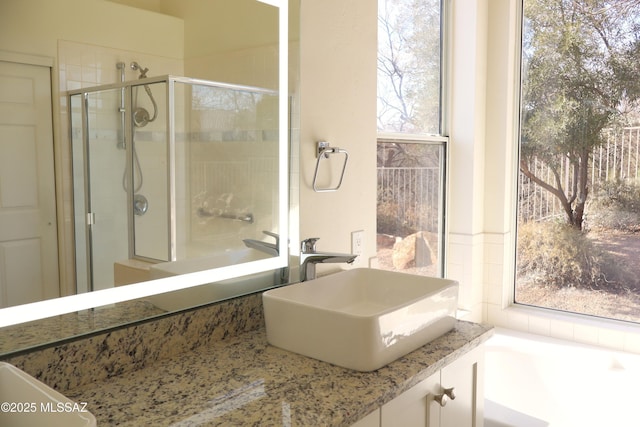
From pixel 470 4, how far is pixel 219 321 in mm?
2403

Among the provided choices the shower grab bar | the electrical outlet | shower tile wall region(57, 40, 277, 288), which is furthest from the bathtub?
shower tile wall region(57, 40, 277, 288)

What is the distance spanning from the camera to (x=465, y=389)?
1.60m

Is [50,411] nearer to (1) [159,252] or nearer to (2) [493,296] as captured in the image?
(1) [159,252]

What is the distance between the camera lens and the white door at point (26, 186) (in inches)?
43.8

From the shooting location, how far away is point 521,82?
10.5 ft

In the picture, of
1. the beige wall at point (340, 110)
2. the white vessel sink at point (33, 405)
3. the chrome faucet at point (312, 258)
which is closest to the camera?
the white vessel sink at point (33, 405)

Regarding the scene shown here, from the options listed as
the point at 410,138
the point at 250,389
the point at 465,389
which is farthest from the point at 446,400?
the point at 410,138

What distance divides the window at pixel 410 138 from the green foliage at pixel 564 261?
53 cm

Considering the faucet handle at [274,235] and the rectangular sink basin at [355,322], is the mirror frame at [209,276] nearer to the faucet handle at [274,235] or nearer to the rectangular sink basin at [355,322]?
the faucet handle at [274,235]

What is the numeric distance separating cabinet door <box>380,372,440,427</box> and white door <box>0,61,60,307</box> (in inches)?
33.1

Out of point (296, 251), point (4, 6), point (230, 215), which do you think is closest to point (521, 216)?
point (296, 251)

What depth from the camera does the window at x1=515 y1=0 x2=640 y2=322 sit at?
2871mm

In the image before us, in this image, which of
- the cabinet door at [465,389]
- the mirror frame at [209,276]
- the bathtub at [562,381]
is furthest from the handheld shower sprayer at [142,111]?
the bathtub at [562,381]

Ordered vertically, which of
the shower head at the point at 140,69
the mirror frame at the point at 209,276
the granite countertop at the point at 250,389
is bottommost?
the granite countertop at the point at 250,389
